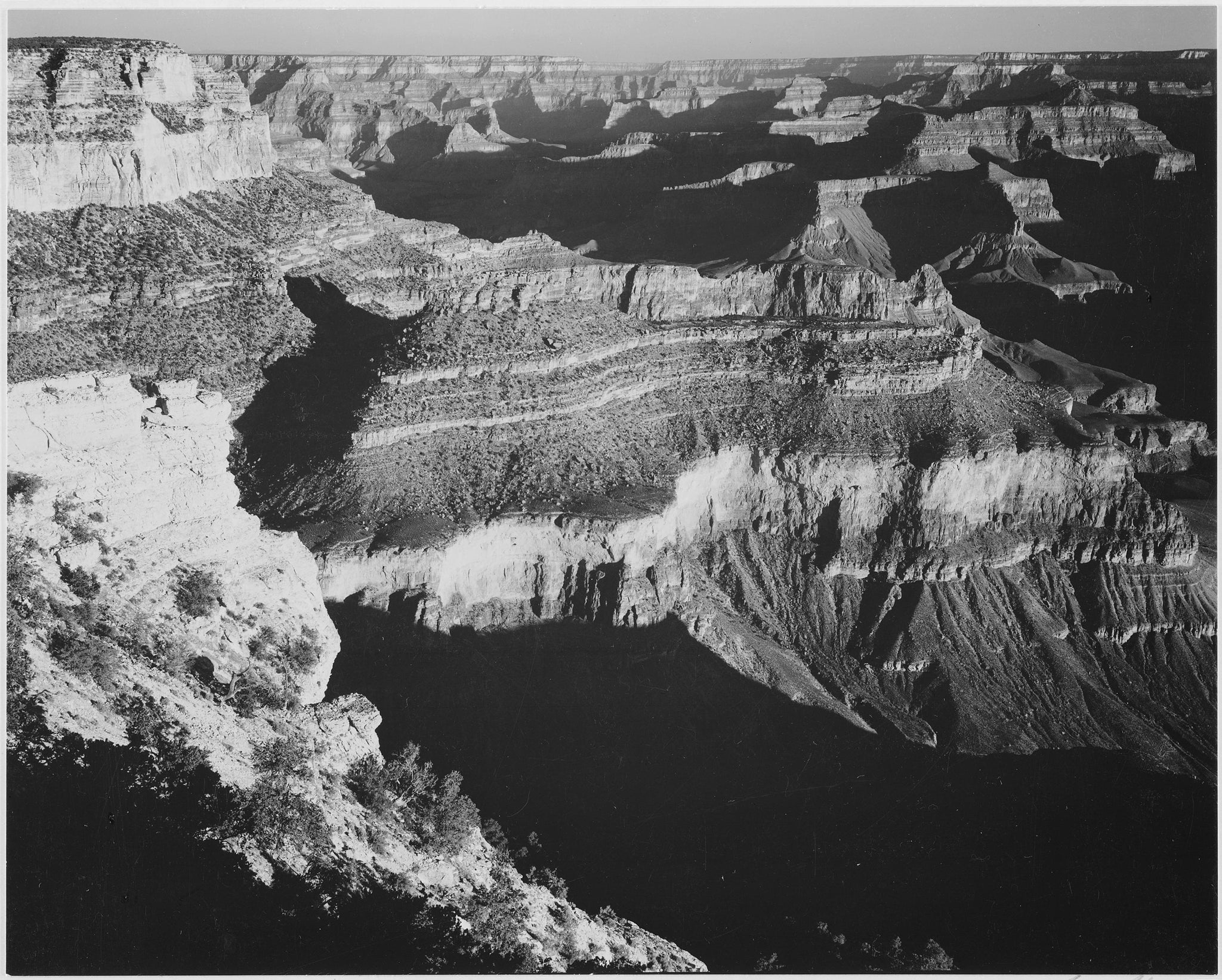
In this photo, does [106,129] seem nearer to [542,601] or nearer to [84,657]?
[542,601]

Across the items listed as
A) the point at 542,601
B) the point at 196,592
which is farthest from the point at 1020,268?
the point at 196,592

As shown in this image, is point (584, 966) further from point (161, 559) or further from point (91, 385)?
point (91, 385)

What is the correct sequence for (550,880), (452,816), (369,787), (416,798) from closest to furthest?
(369,787)
(452,816)
(416,798)
(550,880)

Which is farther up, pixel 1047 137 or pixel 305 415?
pixel 1047 137

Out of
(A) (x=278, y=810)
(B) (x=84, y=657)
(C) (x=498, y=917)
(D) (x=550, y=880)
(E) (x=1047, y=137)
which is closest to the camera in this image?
(A) (x=278, y=810)

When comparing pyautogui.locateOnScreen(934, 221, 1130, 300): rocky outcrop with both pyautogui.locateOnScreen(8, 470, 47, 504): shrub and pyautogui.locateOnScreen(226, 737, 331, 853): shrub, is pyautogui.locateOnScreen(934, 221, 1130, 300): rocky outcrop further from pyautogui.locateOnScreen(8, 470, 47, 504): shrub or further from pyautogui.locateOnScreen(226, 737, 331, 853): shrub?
pyautogui.locateOnScreen(8, 470, 47, 504): shrub

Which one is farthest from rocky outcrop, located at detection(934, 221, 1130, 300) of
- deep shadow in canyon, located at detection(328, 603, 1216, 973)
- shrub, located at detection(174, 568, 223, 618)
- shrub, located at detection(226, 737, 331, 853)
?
shrub, located at detection(226, 737, 331, 853)

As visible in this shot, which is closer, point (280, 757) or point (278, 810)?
point (278, 810)
